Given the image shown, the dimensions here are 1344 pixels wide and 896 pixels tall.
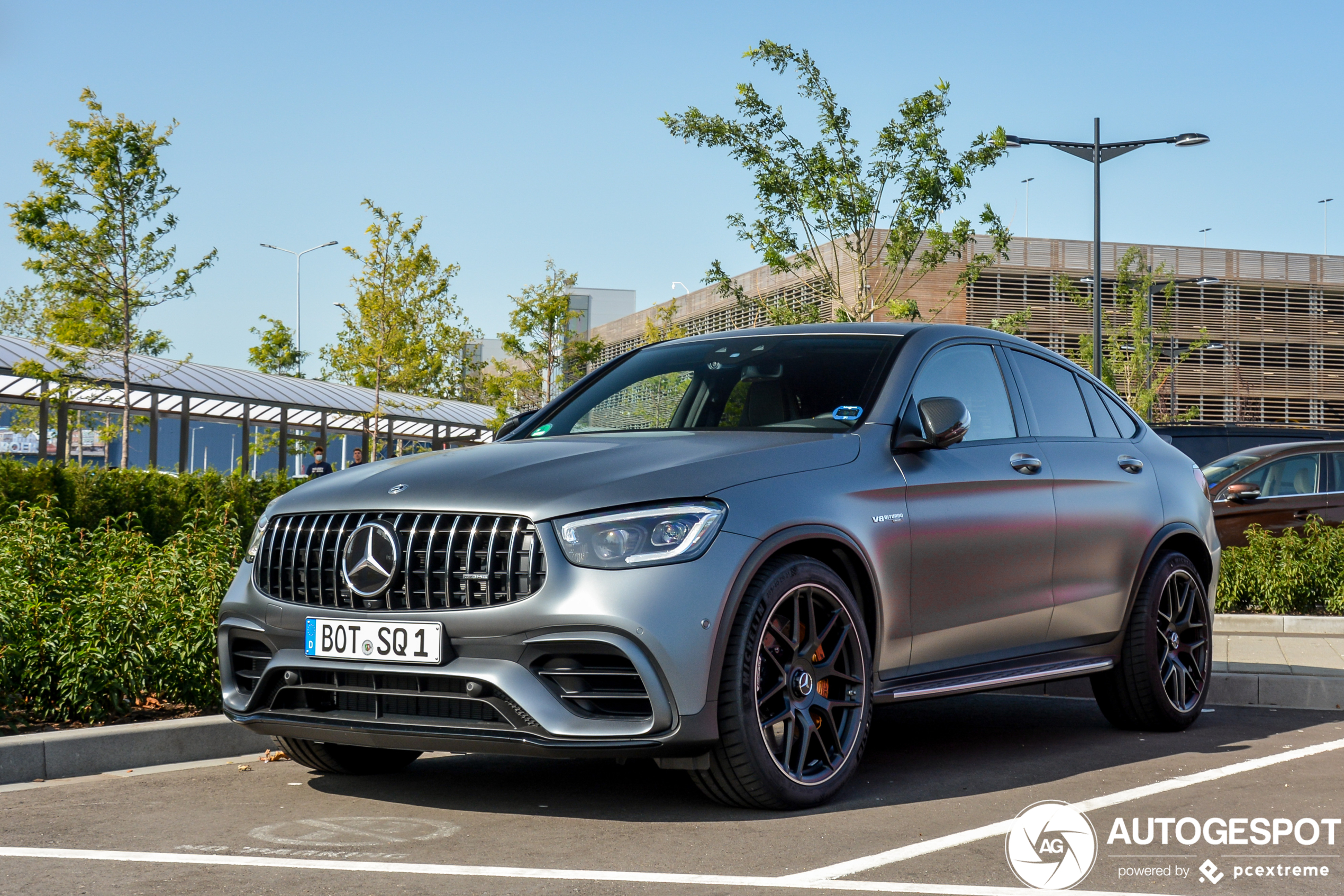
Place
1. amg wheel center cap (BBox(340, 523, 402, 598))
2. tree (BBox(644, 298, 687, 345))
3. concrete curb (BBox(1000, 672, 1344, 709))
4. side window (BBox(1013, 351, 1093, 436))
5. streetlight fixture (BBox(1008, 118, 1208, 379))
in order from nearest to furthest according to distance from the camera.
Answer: amg wheel center cap (BBox(340, 523, 402, 598)) → side window (BBox(1013, 351, 1093, 436)) → concrete curb (BBox(1000, 672, 1344, 709)) → streetlight fixture (BBox(1008, 118, 1208, 379)) → tree (BBox(644, 298, 687, 345))

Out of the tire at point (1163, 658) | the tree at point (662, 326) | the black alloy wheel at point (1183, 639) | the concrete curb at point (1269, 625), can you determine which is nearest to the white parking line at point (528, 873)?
the tire at point (1163, 658)

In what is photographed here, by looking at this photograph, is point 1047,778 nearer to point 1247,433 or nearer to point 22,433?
point 1247,433

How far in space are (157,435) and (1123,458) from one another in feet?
104

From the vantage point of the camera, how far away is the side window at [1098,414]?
702 cm

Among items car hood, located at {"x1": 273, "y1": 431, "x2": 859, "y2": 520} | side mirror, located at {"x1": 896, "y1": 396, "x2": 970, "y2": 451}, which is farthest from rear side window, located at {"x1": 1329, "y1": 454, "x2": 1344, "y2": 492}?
car hood, located at {"x1": 273, "y1": 431, "x2": 859, "y2": 520}

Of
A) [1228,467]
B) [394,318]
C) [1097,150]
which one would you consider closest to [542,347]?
[394,318]

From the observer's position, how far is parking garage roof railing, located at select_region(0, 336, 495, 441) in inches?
1188

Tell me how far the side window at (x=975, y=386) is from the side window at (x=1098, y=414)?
2.65 ft

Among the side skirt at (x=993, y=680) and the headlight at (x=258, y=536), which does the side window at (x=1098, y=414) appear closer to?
the side skirt at (x=993, y=680)

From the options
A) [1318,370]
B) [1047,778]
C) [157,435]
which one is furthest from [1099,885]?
[1318,370]

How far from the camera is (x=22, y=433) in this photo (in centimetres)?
3194

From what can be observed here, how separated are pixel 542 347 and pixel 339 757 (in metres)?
37.0

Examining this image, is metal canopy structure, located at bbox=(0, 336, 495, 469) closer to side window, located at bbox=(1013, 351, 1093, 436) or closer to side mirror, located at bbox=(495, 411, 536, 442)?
side mirror, located at bbox=(495, 411, 536, 442)

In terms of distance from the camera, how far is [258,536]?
17.1ft
